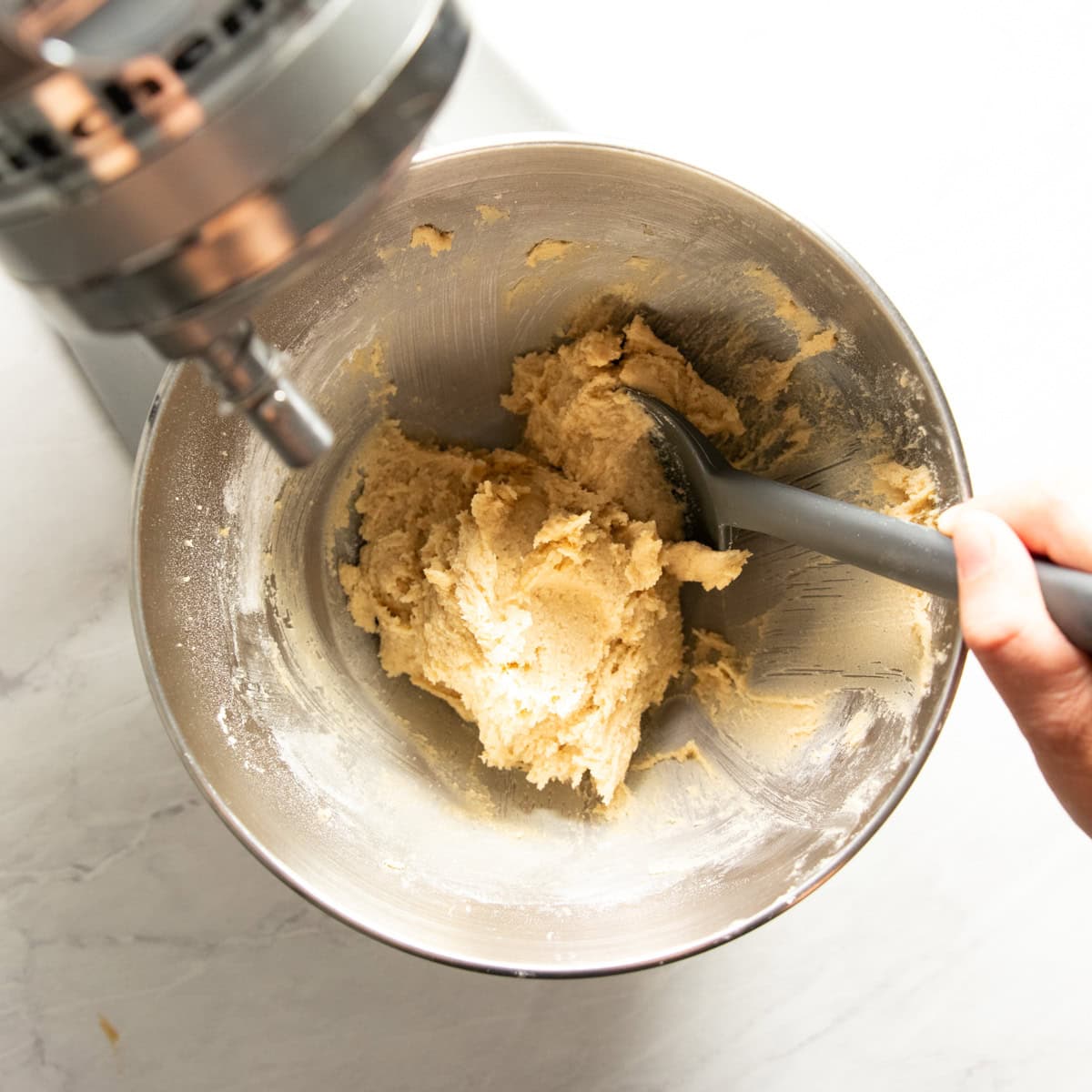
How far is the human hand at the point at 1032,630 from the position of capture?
84 cm

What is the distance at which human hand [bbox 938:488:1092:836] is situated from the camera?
0.84 m

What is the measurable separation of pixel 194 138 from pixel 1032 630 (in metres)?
0.79

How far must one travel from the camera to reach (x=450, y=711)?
1.36 meters

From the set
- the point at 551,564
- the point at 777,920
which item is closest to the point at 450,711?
the point at 551,564

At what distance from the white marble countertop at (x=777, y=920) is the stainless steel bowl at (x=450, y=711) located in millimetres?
274

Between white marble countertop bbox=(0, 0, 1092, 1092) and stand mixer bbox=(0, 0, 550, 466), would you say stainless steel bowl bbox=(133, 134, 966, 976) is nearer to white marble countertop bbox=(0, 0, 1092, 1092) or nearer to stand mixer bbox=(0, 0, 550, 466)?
white marble countertop bbox=(0, 0, 1092, 1092)

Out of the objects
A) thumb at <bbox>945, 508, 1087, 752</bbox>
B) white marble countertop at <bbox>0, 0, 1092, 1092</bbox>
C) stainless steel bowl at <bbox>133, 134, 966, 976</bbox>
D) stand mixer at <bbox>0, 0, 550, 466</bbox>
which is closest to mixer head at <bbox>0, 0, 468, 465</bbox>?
stand mixer at <bbox>0, 0, 550, 466</bbox>

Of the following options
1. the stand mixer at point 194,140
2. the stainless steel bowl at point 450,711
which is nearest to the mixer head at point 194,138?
the stand mixer at point 194,140

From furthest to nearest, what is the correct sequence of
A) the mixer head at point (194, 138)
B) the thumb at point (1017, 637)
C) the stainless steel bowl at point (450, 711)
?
the stainless steel bowl at point (450, 711) < the thumb at point (1017, 637) < the mixer head at point (194, 138)

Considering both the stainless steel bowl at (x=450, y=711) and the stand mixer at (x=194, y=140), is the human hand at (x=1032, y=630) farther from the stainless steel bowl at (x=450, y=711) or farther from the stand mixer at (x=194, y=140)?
the stand mixer at (x=194, y=140)

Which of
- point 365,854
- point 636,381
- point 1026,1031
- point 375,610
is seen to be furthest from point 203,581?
point 1026,1031

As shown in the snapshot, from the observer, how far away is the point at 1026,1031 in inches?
56.6

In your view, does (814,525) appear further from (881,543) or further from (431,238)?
(431,238)

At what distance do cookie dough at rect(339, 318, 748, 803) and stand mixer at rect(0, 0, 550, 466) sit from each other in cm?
71
